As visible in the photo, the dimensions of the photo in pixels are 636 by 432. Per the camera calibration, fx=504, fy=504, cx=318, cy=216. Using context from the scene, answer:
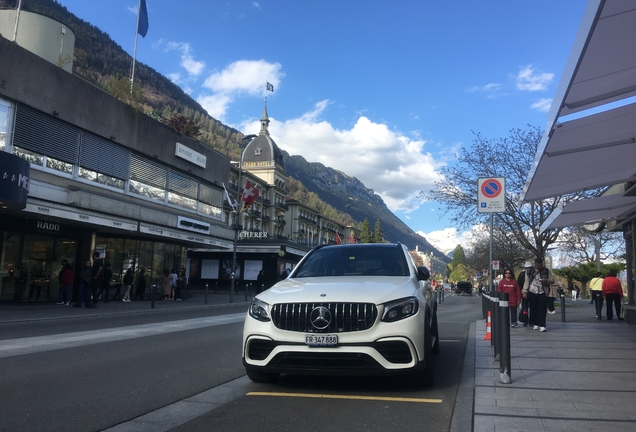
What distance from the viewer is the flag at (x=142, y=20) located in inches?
1091

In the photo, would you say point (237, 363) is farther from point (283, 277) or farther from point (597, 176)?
point (597, 176)

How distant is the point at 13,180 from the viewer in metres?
14.6

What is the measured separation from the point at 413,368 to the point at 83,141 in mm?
19920

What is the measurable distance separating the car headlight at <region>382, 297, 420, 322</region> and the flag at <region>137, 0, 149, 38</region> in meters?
27.2

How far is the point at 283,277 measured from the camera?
6945mm

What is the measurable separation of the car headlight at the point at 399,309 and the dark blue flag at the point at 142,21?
89.1ft

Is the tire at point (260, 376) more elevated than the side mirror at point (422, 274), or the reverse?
the side mirror at point (422, 274)

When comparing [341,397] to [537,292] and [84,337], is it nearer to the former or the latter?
[84,337]

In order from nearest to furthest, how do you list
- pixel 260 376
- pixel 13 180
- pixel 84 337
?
1. pixel 260 376
2. pixel 84 337
3. pixel 13 180

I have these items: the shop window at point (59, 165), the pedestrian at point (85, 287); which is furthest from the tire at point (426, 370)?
the shop window at point (59, 165)

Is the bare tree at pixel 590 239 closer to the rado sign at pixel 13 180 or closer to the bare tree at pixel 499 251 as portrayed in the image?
the bare tree at pixel 499 251

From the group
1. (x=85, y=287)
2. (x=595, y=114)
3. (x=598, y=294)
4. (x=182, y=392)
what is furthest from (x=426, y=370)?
(x=85, y=287)

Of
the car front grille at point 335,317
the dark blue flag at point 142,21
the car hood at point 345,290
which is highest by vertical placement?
the dark blue flag at point 142,21

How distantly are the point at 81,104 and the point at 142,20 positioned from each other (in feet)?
31.0
